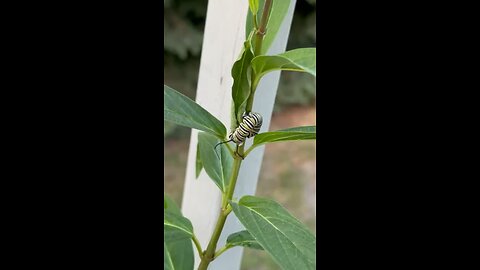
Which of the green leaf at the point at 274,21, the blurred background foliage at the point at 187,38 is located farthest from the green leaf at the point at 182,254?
the blurred background foliage at the point at 187,38

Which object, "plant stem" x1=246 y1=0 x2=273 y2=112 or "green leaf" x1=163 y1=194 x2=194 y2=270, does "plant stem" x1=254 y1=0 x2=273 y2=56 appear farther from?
"green leaf" x1=163 y1=194 x2=194 y2=270

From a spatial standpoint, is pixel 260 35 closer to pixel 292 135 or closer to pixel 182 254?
pixel 292 135

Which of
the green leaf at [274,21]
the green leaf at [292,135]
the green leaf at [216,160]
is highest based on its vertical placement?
the green leaf at [274,21]

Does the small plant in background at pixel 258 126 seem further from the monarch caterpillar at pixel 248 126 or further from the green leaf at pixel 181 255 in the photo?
the green leaf at pixel 181 255

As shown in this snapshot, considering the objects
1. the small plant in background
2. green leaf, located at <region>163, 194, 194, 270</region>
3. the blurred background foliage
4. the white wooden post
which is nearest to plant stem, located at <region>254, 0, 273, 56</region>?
the small plant in background

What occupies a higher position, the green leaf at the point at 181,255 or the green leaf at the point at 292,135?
the green leaf at the point at 292,135
